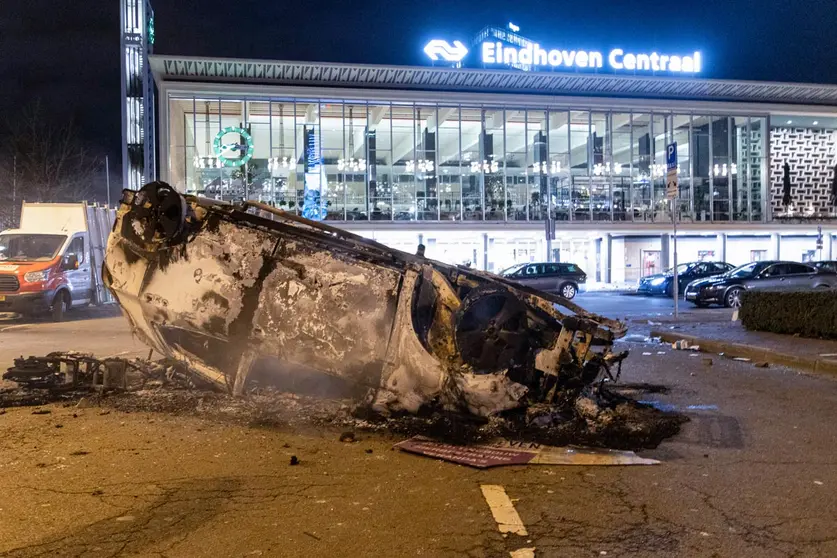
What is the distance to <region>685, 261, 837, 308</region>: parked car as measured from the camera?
2062cm

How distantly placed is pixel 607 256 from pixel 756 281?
17.4 meters

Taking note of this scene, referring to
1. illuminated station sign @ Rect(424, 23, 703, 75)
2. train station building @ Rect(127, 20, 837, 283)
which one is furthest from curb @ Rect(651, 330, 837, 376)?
illuminated station sign @ Rect(424, 23, 703, 75)

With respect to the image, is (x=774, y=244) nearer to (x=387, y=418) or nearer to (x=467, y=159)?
(x=467, y=159)

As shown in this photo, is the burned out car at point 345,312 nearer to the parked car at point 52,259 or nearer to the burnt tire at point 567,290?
the parked car at point 52,259

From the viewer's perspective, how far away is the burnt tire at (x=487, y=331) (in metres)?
5.73

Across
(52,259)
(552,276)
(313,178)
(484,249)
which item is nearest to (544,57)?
(484,249)

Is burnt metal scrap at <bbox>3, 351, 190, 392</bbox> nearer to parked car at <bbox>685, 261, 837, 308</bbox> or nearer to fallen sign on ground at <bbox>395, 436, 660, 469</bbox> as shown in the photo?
Answer: fallen sign on ground at <bbox>395, 436, 660, 469</bbox>

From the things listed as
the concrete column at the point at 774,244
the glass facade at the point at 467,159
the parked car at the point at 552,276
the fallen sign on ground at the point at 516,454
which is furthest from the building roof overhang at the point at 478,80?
→ the fallen sign on ground at the point at 516,454

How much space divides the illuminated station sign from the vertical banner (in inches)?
371

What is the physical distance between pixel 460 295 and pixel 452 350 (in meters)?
0.51

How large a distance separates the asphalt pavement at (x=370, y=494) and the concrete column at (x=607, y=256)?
105 ft

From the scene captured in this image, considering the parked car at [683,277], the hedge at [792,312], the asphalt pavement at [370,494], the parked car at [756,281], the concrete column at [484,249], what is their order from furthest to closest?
1. the concrete column at [484,249]
2. the parked car at [683,277]
3. the parked car at [756,281]
4. the hedge at [792,312]
5. the asphalt pavement at [370,494]

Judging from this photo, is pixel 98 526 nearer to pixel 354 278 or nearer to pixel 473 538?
pixel 473 538

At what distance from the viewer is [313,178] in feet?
110
